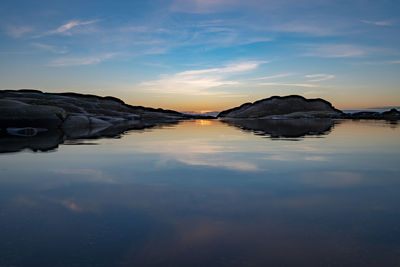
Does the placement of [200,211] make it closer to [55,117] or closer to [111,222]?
[111,222]

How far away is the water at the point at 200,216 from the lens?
425 cm

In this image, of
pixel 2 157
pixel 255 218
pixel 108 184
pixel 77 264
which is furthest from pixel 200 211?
pixel 2 157

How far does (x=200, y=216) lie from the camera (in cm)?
585

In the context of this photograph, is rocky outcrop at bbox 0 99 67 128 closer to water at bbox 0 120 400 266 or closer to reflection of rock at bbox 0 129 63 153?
reflection of rock at bbox 0 129 63 153

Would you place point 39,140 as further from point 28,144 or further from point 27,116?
point 27,116

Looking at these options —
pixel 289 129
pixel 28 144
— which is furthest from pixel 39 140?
pixel 289 129

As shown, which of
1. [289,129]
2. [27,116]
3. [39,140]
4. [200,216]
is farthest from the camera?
[289,129]

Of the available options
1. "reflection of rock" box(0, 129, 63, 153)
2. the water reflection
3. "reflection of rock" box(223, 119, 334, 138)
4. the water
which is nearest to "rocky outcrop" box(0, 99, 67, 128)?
the water reflection

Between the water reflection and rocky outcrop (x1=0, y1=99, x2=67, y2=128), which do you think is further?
rocky outcrop (x1=0, y1=99, x2=67, y2=128)

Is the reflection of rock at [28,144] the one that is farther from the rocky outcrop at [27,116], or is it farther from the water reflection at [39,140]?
the rocky outcrop at [27,116]

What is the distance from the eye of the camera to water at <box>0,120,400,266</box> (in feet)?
14.0

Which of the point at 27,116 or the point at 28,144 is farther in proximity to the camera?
the point at 27,116

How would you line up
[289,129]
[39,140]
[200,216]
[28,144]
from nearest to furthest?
[200,216] → [28,144] → [39,140] → [289,129]

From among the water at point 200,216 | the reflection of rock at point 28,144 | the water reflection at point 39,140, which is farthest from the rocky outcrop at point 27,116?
the water at point 200,216
